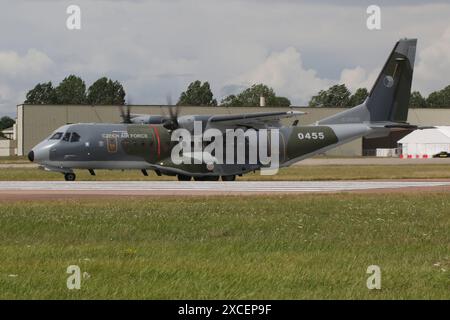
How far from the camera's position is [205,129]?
1570 inches

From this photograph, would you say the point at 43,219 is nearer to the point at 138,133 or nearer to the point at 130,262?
the point at 130,262

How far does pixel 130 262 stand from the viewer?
12.0 meters

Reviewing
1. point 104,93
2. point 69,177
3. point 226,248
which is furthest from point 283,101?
point 226,248

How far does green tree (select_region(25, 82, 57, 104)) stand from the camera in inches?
6501

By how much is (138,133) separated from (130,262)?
90.5ft

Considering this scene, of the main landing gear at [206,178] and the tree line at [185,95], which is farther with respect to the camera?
the tree line at [185,95]

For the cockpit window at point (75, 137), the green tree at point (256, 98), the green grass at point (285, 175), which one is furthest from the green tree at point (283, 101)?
the cockpit window at point (75, 137)

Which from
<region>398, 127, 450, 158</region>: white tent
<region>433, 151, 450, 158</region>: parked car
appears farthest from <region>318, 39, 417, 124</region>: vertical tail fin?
<region>433, 151, 450, 158</region>: parked car

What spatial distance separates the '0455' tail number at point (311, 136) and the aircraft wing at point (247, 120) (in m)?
2.15

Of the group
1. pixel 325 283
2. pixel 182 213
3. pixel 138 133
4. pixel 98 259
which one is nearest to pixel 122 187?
pixel 138 133

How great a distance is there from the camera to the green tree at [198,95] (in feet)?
561

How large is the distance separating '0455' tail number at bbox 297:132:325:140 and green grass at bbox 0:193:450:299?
1949cm

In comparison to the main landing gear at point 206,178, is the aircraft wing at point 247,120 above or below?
above

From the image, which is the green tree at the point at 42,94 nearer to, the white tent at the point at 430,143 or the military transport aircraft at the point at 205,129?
the white tent at the point at 430,143
